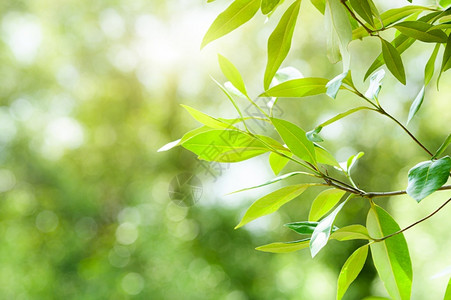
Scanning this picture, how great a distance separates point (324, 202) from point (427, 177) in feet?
0.52

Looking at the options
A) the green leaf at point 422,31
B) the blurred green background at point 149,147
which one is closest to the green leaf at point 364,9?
the green leaf at point 422,31

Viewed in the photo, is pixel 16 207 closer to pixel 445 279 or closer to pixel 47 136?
pixel 47 136

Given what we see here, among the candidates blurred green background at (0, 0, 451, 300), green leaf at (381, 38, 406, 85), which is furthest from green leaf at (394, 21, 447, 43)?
blurred green background at (0, 0, 451, 300)

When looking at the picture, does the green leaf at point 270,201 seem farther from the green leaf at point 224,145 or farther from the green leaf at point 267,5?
the green leaf at point 267,5

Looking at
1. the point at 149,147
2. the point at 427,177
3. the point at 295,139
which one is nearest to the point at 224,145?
the point at 295,139

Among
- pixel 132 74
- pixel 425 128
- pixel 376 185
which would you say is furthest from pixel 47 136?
pixel 425 128

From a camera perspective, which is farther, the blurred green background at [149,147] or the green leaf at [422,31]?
the blurred green background at [149,147]

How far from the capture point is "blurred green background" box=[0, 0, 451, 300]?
3.60 metres

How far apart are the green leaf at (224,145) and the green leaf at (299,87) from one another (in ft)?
0.14

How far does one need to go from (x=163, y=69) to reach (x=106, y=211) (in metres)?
1.34

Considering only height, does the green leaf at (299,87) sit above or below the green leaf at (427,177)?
below

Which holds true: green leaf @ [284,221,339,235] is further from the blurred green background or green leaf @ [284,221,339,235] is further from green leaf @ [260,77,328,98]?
the blurred green background

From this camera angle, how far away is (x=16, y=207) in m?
3.84

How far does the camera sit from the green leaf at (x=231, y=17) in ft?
1.21
